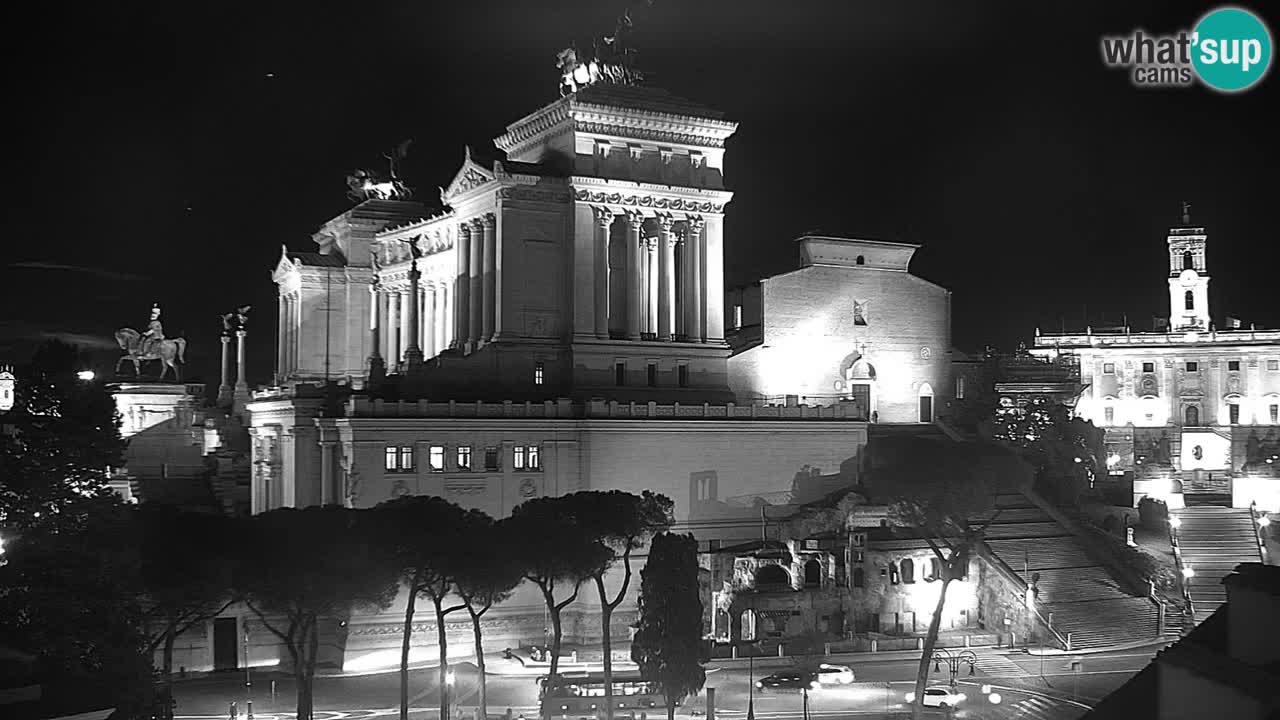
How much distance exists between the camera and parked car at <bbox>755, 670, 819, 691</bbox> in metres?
58.7

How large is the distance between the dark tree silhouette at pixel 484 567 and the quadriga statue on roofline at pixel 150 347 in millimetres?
53228

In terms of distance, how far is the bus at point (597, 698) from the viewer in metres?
52.8

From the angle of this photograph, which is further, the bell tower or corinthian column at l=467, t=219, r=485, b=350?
the bell tower

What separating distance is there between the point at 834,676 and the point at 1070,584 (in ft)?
62.0

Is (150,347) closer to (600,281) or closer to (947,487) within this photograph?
(600,281)

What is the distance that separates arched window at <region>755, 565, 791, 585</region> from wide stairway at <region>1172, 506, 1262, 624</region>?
2330cm

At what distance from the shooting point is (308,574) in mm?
49219

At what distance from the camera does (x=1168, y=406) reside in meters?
127

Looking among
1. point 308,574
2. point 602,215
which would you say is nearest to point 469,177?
point 602,215

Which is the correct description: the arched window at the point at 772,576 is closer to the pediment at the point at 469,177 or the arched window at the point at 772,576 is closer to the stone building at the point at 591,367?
the stone building at the point at 591,367

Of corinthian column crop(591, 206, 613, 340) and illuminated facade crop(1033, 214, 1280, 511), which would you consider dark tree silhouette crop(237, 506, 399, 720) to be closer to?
corinthian column crop(591, 206, 613, 340)

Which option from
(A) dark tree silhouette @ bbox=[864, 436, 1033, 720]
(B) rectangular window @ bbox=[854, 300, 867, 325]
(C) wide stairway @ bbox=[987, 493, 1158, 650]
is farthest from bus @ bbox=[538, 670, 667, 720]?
(B) rectangular window @ bbox=[854, 300, 867, 325]

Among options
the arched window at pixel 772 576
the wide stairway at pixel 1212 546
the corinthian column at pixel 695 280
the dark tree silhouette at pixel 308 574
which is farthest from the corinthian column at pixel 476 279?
the wide stairway at pixel 1212 546

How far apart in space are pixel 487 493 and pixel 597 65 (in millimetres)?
29291
